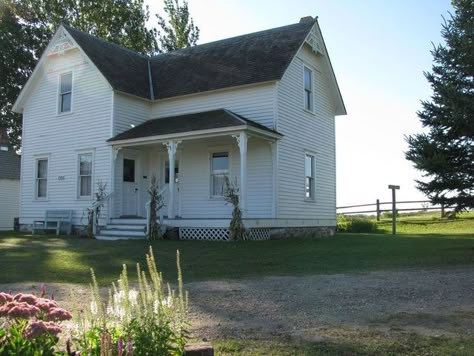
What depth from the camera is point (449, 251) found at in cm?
1254

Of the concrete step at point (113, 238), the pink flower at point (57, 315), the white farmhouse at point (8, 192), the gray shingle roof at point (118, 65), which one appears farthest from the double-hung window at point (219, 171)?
the white farmhouse at point (8, 192)

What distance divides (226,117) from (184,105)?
10.1ft

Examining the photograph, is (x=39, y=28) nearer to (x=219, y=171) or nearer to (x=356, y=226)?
(x=219, y=171)

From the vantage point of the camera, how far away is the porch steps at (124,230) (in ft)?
57.2

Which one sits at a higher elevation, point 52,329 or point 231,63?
point 231,63

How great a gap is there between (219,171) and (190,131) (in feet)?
7.75

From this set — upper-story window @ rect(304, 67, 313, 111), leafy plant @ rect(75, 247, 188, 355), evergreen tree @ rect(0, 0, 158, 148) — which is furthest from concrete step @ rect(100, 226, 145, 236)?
evergreen tree @ rect(0, 0, 158, 148)

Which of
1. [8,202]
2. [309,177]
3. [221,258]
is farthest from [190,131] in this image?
[8,202]

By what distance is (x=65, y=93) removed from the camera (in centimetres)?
2192

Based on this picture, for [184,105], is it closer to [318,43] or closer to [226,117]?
[226,117]

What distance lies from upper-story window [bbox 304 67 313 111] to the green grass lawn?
288 inches

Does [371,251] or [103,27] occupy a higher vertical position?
[103,27]

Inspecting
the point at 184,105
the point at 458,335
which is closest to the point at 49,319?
the point at 458,335

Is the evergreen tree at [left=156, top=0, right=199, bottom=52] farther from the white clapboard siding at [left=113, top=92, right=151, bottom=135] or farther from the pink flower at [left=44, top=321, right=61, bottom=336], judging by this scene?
the pink flower at [left=44, top=321, right=61, bottom=336]
